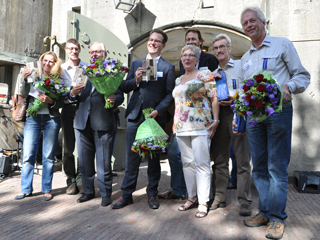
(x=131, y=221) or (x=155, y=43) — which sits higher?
(x=155, y=43)

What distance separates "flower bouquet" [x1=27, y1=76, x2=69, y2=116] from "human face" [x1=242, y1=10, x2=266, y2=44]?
257 centimetres

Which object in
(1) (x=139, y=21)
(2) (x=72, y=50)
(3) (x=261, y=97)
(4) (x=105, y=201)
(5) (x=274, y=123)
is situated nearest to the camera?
(3) (x=261, y=97)

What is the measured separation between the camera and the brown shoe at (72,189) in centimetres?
444

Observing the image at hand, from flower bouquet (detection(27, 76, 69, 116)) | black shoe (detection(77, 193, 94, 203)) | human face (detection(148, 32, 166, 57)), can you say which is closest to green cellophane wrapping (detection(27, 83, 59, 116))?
flower bouquet (detection(27, 76, 69, 116))

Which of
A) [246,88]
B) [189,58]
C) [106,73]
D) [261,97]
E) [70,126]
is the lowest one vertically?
[70,126]

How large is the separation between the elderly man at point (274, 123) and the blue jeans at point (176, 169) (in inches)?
51.3

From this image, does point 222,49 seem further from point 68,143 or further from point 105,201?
point 68,143

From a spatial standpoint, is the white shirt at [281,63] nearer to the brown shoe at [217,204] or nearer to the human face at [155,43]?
the human face at [155,43]

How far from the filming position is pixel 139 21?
22.8 ft

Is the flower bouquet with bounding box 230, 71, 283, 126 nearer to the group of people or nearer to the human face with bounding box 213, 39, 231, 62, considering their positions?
the group of people

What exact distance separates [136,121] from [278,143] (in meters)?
1.81

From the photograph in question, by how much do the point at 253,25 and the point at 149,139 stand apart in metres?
1.70

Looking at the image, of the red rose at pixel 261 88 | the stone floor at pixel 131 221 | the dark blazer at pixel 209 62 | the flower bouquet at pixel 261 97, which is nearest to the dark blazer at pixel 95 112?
the stone floor at pixel 131 221

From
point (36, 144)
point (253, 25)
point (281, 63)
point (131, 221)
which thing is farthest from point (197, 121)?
point (36, 144)
